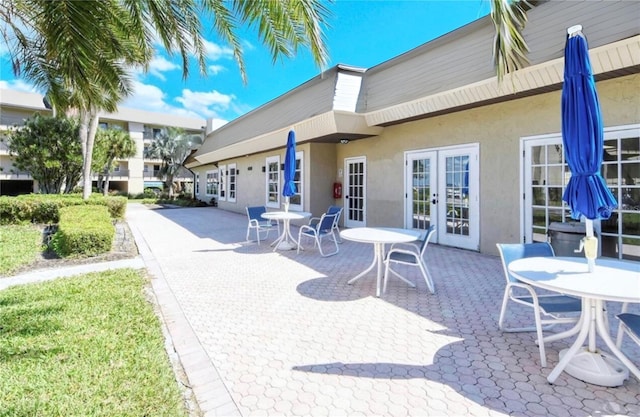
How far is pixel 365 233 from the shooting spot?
17.9ft

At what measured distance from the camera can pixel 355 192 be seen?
11.6 m

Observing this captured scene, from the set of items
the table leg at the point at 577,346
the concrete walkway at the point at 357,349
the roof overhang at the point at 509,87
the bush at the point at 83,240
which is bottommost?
the concrete walkway at the point at 357,349

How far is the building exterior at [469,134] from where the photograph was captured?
5.46 metres

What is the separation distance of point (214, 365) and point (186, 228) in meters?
9.82

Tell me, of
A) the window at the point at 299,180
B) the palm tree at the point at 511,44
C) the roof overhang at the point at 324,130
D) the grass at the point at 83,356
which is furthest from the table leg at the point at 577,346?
the window at the point at 299,180

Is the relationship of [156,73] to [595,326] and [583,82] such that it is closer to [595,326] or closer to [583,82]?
[583,82]

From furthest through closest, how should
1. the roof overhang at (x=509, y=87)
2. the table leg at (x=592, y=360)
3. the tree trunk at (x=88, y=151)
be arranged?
the tree trunk at (x=88, y=151), the roof overhang at (x=509, y=87), the table leg at (x=592, y=360)

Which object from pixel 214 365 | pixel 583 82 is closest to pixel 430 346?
pixel 214 365

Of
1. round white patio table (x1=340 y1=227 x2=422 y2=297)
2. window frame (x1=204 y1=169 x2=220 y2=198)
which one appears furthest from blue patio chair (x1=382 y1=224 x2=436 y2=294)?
window frame (x1=204 y1=169 x2=220 y2=198)

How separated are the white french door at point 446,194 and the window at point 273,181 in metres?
6.40

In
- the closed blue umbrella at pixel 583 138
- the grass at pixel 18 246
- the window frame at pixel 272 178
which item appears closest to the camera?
the closed blue umbrella at pixel 583 138

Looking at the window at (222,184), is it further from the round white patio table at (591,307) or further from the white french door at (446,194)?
the round white patio table at (591,307)

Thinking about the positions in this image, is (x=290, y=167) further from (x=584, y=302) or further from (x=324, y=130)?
(x=584, y=302)

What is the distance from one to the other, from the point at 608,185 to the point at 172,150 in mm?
31804
